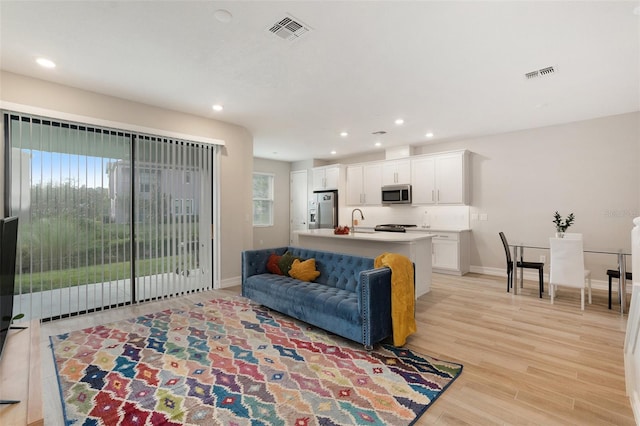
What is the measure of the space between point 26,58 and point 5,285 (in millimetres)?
2616

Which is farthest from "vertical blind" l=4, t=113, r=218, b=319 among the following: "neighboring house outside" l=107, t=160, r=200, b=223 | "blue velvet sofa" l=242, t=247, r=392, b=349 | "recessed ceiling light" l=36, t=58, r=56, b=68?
"blue velvet sofa" l=242, t=247, r=392, b=349

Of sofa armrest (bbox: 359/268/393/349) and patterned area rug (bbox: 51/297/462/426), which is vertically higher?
sofa armrest (bbox: 359/268/393/349)

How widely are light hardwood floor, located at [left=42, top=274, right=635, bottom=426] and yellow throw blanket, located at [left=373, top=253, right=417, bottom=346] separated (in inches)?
7.8

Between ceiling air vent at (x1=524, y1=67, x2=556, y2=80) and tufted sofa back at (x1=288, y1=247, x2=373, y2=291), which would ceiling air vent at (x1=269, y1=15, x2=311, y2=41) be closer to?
tufted sofa back at (x1=288, y1=247, x2=373, y2=291)

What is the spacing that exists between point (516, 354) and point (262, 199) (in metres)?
7.06

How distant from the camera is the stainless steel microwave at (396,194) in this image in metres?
6.78

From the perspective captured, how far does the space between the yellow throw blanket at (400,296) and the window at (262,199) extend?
19.8ft

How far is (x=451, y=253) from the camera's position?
6.00 m

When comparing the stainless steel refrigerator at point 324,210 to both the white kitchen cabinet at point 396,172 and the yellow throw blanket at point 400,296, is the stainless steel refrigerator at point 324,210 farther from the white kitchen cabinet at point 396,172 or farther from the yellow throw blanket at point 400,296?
the yellow throw blanket at point 400,296

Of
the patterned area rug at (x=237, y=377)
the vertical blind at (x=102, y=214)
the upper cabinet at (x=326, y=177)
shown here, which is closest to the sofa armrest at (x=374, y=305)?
the patterned area rug at (x=237, y=377)

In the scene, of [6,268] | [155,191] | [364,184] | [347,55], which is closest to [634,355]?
[347,55]

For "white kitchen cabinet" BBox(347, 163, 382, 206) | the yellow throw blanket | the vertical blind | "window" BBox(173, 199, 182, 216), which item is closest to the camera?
the yellow throw blanket

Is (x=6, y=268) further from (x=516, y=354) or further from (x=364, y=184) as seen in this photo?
(x=364, y=184)

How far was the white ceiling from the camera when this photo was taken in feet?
7.72
